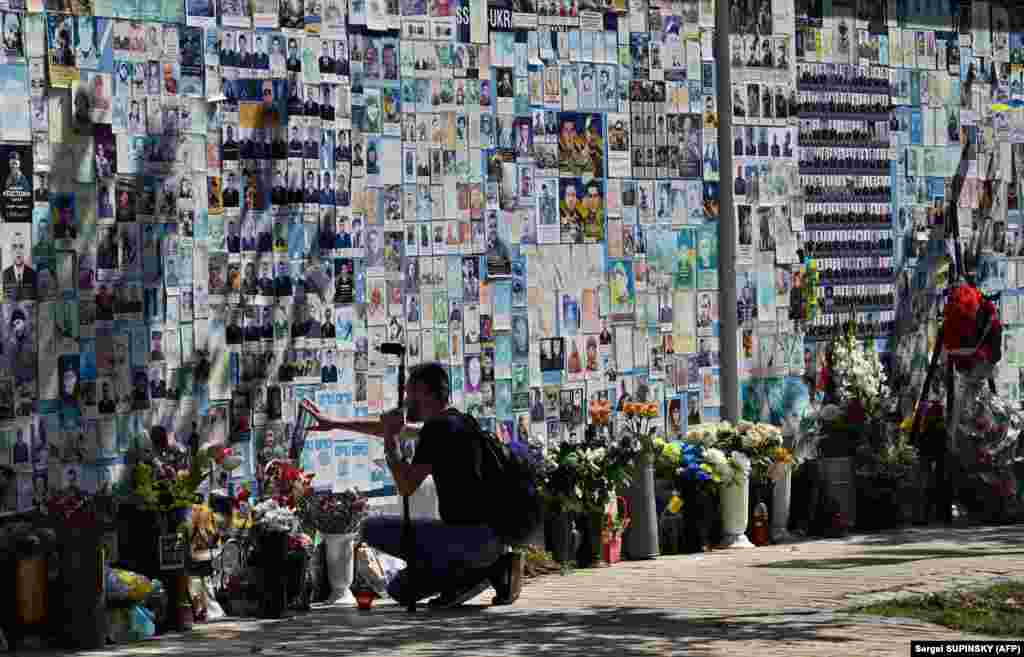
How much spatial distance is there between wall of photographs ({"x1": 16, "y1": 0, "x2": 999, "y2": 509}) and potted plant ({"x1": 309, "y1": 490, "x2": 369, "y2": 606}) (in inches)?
22.7

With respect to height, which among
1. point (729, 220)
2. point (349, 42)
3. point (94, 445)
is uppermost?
point (349, 42)

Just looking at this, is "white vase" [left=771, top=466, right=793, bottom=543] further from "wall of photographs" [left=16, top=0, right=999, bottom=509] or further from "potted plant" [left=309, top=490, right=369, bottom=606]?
"potted plant" [left=309, top=490, right=369, bottom=606]

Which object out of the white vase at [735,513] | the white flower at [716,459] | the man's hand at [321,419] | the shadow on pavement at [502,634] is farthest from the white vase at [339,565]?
the white vase at [735,513]

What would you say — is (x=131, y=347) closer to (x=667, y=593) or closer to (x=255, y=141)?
(x=255, y=141)

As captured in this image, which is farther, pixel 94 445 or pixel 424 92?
pixel 424 92

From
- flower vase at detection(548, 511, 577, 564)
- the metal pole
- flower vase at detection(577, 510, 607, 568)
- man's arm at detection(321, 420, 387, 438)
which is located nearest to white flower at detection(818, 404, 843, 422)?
the metal pole

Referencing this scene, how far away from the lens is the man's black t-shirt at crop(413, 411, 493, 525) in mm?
13633

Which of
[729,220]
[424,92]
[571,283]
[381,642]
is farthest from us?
[729,220]

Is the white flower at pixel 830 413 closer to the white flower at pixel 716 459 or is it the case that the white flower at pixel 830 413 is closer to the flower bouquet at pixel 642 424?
the flower bouquet at pixel 642 424

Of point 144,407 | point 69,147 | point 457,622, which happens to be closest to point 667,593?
point 457,622

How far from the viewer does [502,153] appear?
17.0 meters

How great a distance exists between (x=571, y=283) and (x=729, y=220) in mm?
1901

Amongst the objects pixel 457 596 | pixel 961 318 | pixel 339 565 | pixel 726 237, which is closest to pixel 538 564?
pixel 339 565

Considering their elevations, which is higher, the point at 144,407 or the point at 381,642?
the point at 144,407
